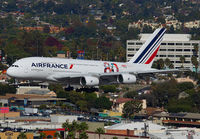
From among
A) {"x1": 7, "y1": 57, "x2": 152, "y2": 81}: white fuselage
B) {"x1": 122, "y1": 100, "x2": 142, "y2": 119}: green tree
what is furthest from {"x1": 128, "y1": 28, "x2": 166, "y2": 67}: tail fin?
{"x1": 122, "y1": 100, "x2": 142, "y2": 119}: green tree

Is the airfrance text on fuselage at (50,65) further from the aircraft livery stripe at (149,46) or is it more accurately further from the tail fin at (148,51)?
the aircraft livery stripe at (149,46)

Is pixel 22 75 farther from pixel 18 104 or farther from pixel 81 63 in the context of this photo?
pixel 18 104

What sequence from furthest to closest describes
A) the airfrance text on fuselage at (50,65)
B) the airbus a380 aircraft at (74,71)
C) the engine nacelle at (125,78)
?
the engine nacelle at (125,78), the airfrance text on fuselage at (50,65), the airbus a380 aircraft at (74,71)

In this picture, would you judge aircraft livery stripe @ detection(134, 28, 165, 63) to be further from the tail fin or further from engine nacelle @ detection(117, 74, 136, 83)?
engine nacelle @ detection(117, 74, 136, 83)

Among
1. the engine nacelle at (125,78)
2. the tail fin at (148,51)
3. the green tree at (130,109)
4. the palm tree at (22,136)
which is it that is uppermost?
the tail fin at (148,51)

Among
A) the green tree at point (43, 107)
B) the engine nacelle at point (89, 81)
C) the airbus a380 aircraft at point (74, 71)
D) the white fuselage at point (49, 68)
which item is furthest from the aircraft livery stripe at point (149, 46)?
the green tree at point (43, 107)

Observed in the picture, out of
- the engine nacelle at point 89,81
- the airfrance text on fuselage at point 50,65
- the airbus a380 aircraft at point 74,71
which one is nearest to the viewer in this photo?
the airbus a380 aircraft at point 74,71

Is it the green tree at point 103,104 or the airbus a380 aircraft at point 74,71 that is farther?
the green tree at point 103,104

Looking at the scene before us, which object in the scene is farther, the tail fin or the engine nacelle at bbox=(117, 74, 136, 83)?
the tail fin

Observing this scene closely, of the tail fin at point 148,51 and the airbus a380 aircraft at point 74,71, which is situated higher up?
the tail fin at point 148,51
